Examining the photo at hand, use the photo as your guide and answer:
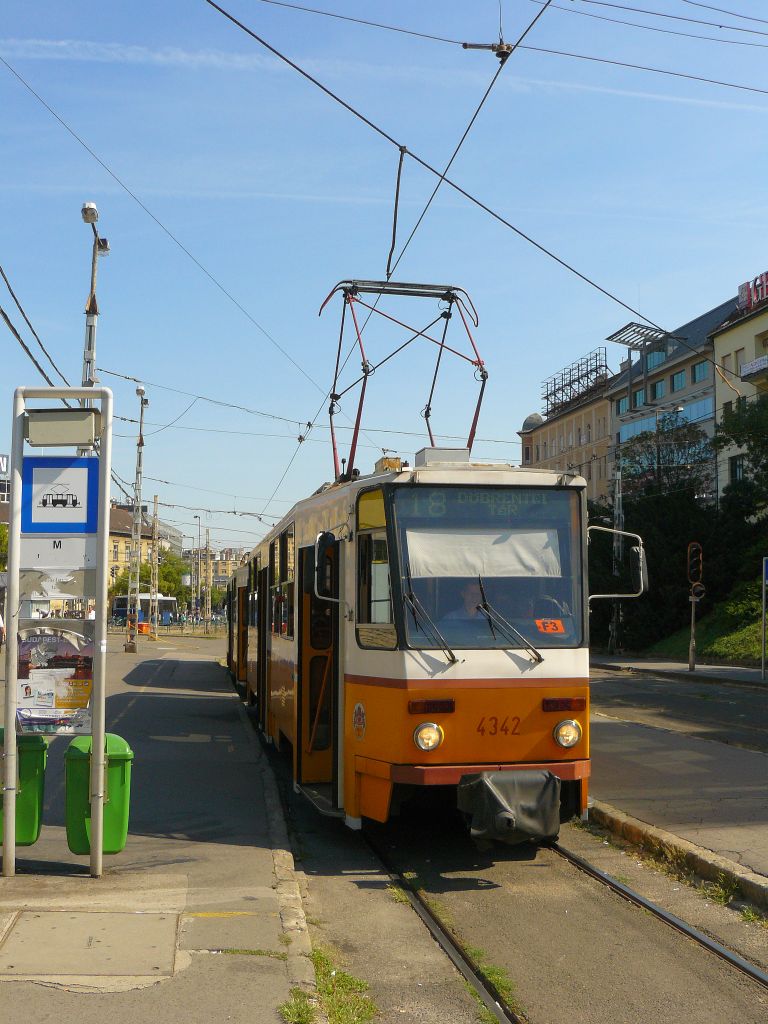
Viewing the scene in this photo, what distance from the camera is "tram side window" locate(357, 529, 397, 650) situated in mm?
8328

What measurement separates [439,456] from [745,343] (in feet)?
175

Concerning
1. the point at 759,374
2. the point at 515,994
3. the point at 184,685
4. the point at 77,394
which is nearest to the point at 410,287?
the point at 77,394

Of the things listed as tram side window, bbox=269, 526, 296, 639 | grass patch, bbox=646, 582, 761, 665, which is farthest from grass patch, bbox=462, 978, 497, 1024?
grass patch, bbox=646, 582, 761, 665

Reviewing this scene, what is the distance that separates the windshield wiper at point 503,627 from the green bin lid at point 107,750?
2745 millimetres

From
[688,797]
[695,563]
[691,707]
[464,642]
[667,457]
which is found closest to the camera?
[464,642]

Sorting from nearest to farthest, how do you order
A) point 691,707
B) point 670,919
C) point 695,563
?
point 670,919, point 691,707, point 695,563

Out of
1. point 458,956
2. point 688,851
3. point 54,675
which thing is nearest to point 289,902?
point 458,956

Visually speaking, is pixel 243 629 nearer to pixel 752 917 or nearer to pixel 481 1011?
pixel 752 917

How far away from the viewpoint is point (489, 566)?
836cm

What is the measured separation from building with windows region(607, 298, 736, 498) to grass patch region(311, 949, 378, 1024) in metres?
62.4

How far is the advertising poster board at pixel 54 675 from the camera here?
295 inches

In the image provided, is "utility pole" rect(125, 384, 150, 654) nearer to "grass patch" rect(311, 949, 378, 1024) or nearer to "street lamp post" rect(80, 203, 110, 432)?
"street lamp post" rect(80, 203, 110, 432)

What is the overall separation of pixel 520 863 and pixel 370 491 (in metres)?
3.04

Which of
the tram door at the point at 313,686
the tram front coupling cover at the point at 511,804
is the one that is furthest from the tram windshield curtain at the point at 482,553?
the tram door at the point at 313,686
